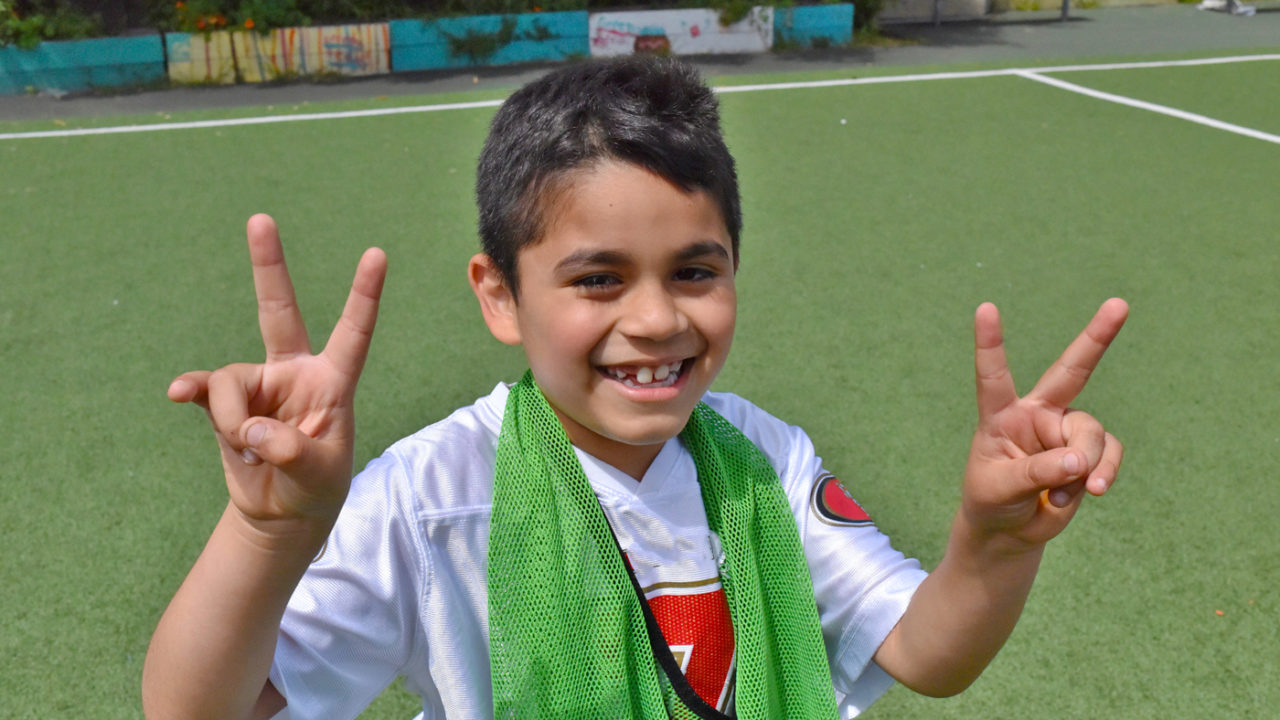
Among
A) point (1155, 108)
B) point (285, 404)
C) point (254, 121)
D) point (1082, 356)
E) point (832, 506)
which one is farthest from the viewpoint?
point (254, 121)

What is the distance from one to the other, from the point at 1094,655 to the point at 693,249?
178 cm

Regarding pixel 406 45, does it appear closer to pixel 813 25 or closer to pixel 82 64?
pixel 82 64

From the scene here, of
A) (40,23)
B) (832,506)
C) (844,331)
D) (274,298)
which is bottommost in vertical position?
(844,331)

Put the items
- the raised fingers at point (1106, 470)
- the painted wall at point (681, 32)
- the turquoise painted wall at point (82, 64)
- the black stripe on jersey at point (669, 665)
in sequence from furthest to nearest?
the painted wall at point (681, 32) < the turquoise painted wall at point (82, 64) < the black stripe on jersey at point (669, 665) < the raised fingers at point (1106, 470)

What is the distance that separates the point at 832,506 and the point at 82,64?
30.5 feet

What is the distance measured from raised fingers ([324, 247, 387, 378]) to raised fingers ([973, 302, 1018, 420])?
71cm


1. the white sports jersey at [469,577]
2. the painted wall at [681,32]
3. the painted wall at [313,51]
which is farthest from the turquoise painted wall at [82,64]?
the white sports jersey at [469,577]

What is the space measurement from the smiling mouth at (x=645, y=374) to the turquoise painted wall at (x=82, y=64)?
914 cm

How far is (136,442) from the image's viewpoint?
144 inches

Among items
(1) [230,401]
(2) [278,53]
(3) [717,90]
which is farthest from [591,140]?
(2) [278,53]

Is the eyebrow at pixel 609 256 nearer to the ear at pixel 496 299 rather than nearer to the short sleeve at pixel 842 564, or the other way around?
the ear at pixel 496 299

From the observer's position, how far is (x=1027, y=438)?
1443 mm

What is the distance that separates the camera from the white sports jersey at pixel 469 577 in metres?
1.42

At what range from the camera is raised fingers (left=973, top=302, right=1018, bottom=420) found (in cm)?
143
